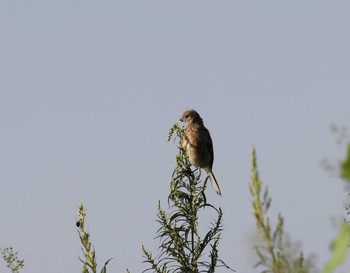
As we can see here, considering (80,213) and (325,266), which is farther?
(80,213)

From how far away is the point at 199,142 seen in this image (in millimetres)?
17062

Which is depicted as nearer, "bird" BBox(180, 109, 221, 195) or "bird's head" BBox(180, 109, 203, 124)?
"bird" BBox(180, 109, 221, 195)

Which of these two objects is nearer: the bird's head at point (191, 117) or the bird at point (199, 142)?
the bird at point (199, 142)

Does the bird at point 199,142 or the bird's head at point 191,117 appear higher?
the bird's head at point 191,117

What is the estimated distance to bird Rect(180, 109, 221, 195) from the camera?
53.9 ft

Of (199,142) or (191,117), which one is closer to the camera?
(199,142)

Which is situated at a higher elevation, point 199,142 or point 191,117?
point 191,117

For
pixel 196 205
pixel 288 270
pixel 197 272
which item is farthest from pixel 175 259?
pixel 288 270

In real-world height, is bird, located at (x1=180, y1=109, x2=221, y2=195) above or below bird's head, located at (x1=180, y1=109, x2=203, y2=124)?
below

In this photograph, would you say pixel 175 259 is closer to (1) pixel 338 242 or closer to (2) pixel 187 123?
(1) pixel 338 242

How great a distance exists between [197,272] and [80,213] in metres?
1.70

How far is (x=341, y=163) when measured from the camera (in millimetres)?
955

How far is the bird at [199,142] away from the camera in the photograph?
16422mm

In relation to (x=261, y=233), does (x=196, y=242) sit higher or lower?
higher
